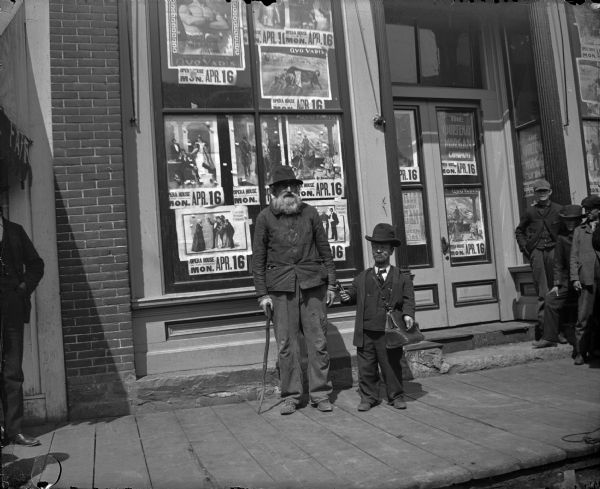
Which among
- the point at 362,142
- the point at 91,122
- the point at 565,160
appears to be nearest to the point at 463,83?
the point at 565,160

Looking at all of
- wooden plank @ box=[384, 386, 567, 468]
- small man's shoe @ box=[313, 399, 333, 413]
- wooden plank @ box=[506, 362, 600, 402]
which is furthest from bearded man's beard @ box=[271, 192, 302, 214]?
Result: wooden plank @ box=[506, 362, 600, 402]

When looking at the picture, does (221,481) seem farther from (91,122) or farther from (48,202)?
(91,122)

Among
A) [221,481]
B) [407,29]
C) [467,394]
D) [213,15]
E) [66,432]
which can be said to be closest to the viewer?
[221,481]

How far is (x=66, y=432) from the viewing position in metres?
4.99

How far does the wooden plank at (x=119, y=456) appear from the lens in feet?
12.1

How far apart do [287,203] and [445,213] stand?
2.90m

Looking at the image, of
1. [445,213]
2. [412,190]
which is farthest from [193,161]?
[445,213]

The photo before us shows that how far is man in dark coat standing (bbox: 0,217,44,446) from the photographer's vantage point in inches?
183

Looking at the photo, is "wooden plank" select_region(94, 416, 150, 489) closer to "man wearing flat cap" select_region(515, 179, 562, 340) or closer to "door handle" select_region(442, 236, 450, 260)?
"door handle" select_region(442, 236, 450, 260)

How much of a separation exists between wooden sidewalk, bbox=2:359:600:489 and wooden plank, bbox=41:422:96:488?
11 millimetres

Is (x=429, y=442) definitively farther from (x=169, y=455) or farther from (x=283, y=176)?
(x=283, y=176)

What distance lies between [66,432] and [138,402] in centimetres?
73

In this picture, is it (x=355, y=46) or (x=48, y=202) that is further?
(x=355, y=46)

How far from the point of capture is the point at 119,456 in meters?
4.20
